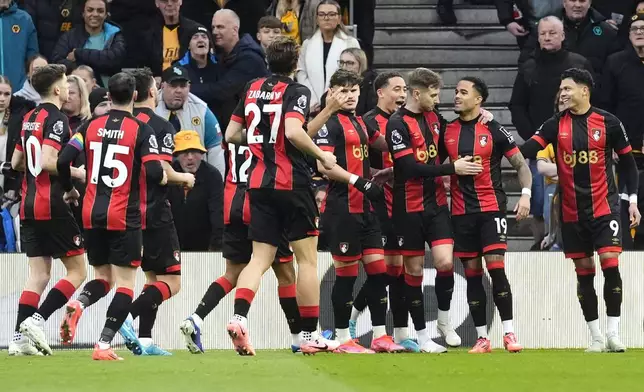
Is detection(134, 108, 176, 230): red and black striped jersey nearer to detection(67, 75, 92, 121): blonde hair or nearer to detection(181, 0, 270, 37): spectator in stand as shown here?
detection(67, 75, 92, 121): blonde hair

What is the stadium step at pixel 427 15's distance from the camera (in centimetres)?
1934

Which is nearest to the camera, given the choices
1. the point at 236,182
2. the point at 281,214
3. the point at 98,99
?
the point at 281,214

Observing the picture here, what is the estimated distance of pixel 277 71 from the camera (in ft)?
37.2

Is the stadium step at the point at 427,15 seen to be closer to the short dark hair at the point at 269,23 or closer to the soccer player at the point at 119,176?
the short dark hair at the point at 269,23

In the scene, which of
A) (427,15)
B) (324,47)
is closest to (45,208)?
(324,47)

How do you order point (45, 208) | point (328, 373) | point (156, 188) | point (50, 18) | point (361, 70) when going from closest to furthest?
point (328, 373)
point (156, 188)
point (45, 208)
point (361, 70)
point (50, 18)

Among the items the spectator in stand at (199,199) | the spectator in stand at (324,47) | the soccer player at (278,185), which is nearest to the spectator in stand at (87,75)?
the spectator in stand at (199,199)

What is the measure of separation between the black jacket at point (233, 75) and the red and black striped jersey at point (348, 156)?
4.14 metres

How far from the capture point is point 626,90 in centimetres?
1666

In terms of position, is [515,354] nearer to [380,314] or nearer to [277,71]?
[380,314]

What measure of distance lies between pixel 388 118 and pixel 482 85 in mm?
950

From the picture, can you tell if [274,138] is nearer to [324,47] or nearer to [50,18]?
[324,47]

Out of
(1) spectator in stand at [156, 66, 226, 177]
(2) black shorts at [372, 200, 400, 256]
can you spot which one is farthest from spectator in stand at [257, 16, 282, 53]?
(2) black shorts at [372, 200, 400, 256]

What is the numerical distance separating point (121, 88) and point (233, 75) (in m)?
5.10
